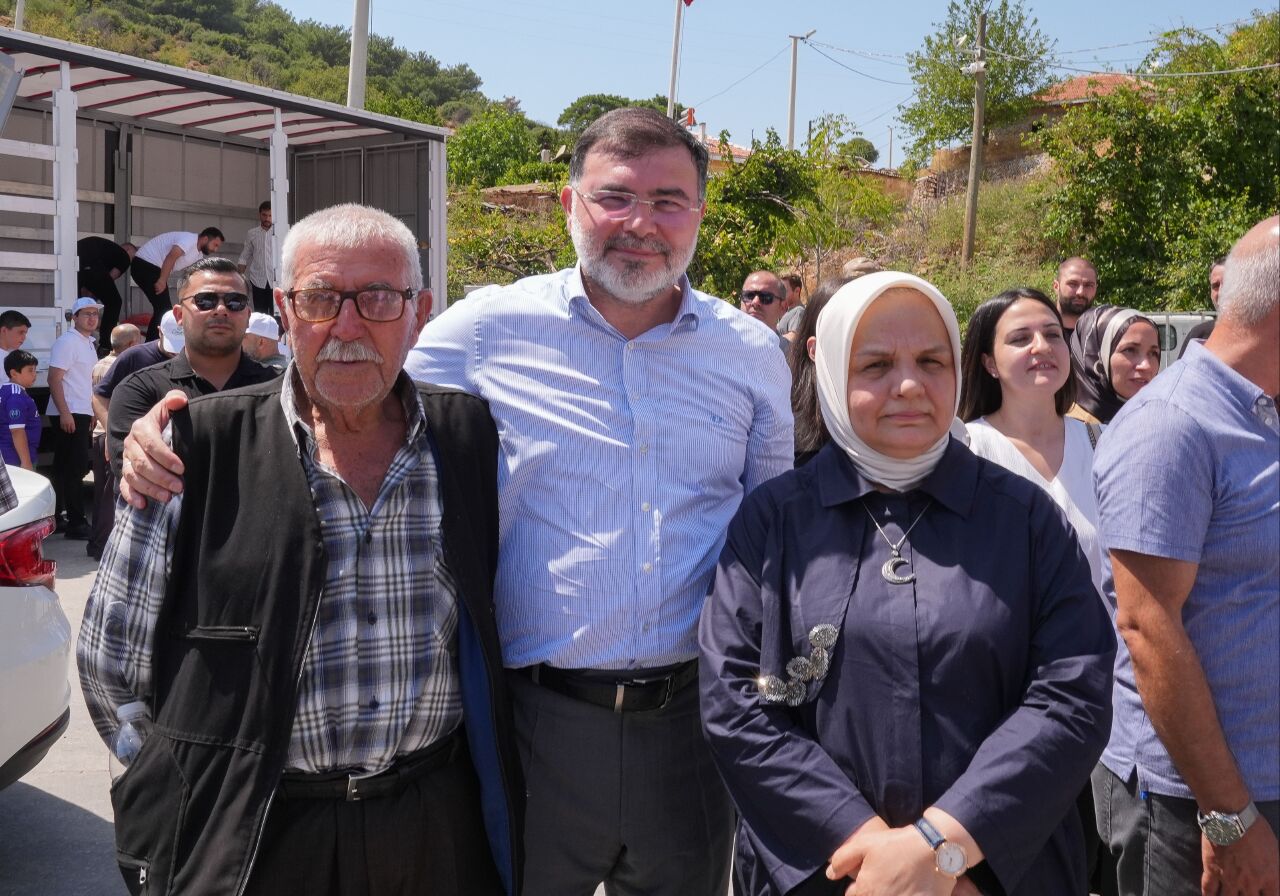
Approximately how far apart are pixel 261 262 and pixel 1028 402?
38.6ft

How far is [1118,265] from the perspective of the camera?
1009 inches

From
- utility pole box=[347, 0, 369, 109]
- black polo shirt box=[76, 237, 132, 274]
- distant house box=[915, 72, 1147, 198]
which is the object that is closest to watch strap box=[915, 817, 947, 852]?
black polo shirt box=[76, 237, 132, 274]

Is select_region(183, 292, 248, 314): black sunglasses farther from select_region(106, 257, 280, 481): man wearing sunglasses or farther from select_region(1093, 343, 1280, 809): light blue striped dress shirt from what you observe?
select_region(1093, 343, 1280, 809): light blue striped dress shirt

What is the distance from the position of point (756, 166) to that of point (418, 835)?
1659cm

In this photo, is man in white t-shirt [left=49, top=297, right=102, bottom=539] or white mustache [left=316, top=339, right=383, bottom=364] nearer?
white mustache [left=316, top=339, right=383, bottom=364]

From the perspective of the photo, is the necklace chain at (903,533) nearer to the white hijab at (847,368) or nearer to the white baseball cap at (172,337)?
the white hijab at (847,368)

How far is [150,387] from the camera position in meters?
5.44

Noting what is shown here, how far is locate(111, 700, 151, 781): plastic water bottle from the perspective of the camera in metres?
2.16

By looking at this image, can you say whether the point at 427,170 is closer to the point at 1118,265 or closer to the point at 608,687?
the point at 608,687

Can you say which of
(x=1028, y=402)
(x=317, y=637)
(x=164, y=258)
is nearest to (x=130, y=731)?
(x=317, y=637)

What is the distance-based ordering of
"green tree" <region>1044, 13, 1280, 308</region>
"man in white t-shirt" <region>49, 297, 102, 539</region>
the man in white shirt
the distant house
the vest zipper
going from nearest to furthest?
the vest zipper
"man in white t-shirt" <region>49, 297, 102, 539</region>
the man in white shirt
"green tree" <region>1044, 13, 1280, 308</region>
the distant house

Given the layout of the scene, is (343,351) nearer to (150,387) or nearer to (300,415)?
(300,415)

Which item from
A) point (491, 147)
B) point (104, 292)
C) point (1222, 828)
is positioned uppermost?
point (491, 147)

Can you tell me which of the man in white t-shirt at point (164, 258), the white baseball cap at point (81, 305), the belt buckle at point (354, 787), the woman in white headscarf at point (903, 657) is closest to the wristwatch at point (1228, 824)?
the woman in white headscarf at point (903, 657)
